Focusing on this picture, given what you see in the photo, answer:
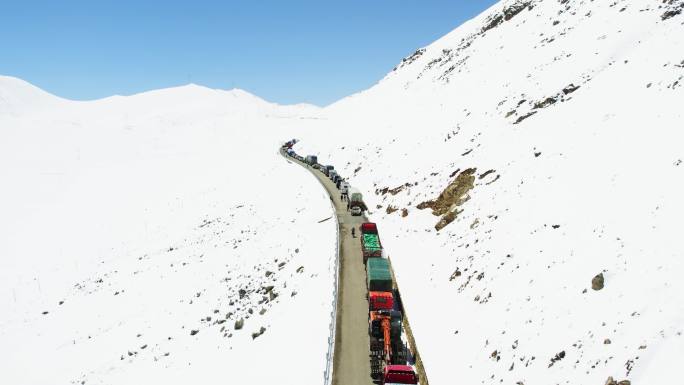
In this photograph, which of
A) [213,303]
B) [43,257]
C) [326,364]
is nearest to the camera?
[326,364]

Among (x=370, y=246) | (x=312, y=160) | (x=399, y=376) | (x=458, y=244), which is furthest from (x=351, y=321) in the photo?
(x=312, y=160)

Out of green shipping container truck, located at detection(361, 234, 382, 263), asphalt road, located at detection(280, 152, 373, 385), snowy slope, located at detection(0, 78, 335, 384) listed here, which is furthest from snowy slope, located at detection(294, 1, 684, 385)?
snowy slope, located at detection(0, 78, 335, 384)

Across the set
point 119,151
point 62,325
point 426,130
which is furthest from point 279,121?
point 62,325

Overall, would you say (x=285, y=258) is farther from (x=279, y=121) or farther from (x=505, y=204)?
(x=279, y=121)

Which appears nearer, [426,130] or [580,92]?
[580,92]

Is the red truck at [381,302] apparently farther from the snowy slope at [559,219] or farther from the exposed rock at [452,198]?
the exposed rock at [452,198]

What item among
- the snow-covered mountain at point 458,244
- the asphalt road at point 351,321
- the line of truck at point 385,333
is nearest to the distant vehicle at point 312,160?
the snow-covered mountain at point 458,244

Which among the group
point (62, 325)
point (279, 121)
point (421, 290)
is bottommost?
point (62, 325)
